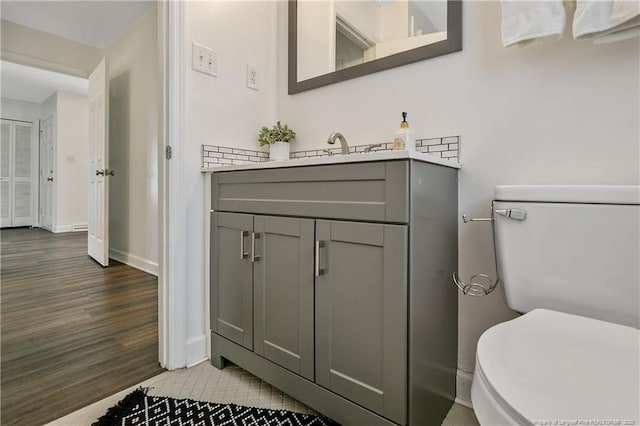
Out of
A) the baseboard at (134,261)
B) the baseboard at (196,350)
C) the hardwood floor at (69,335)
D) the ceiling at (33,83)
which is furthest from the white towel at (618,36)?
the ceiling at (33,83)

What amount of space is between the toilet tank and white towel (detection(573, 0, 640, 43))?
0.41 meters

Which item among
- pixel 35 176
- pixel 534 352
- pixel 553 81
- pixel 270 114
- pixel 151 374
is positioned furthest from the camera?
pixel 35 176

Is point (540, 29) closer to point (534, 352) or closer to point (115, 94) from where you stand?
point (534, 352)

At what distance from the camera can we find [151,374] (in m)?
1.37

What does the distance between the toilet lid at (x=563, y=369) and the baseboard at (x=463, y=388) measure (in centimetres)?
54

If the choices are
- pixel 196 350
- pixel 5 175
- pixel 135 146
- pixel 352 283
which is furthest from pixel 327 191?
pixel 5 175

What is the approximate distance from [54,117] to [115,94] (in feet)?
9.25

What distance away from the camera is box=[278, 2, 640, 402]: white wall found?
0.95 metres

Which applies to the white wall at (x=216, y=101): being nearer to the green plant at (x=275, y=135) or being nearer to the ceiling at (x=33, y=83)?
the green plant at (x=275, y=135)

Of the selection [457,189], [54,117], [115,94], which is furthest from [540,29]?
[54,117]

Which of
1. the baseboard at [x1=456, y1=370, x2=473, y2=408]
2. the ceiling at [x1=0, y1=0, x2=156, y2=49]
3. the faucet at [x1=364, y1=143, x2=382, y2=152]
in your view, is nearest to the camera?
the baseboard at [x1=456, y1=370, x2=473, y2=408]

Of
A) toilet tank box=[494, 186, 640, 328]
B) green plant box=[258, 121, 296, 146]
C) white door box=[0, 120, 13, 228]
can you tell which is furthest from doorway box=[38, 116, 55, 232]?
toilet tank box=[494, 186, 640, 328]

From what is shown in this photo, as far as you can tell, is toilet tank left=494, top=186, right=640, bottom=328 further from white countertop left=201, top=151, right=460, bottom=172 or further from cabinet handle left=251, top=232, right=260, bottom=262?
cabinet handle left=251, top=232, right=260, bottom=262

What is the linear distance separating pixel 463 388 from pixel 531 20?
47.9 inches
